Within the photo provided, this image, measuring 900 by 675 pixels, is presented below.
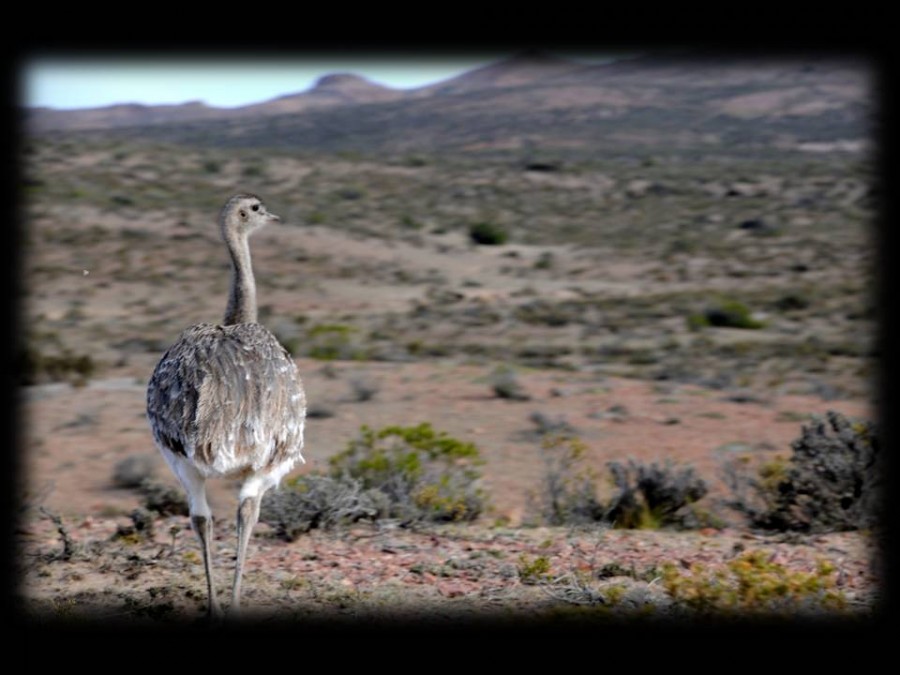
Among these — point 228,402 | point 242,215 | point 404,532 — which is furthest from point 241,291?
point 404,532

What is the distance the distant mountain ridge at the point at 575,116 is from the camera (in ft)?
251

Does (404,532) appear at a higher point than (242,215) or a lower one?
lower

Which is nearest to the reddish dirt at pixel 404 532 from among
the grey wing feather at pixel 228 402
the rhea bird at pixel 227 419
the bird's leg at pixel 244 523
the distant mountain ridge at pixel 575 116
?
the bird's leg at pixel 244 523

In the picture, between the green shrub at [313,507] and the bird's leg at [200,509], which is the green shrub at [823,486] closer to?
the green shrub at [313,507]

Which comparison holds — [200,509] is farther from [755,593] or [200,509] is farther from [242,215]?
[755,593]

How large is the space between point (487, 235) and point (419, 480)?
27602mm

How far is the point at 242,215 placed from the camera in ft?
21.6

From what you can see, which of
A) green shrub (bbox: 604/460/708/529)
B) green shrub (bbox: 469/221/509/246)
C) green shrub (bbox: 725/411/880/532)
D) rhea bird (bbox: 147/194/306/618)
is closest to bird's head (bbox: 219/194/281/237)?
rhea bird (bbox: 147/194/306/618)

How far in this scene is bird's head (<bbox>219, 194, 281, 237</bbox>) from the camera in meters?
6.45

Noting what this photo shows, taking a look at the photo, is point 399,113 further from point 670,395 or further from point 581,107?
point 670,395

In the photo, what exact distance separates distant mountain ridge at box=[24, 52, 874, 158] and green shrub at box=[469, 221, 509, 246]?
37.5m

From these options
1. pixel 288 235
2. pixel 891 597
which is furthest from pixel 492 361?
pixel 288 235

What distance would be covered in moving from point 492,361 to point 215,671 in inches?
503

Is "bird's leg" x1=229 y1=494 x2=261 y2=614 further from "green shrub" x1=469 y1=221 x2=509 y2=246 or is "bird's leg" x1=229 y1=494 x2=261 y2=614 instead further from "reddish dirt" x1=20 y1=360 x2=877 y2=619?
"green shrub" x1=469 y1=221 x2=509 y2=246
